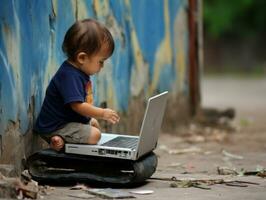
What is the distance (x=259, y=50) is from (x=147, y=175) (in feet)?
70.0

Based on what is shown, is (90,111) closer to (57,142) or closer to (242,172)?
(57,142)

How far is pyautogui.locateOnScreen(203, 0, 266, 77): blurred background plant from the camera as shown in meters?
25.1

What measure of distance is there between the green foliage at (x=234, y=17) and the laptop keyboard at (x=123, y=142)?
1966 cm

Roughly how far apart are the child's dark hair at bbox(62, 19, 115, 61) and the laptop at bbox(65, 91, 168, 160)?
0.48m

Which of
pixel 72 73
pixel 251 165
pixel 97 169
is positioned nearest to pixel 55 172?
pixel 97 169

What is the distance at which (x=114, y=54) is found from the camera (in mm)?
7055

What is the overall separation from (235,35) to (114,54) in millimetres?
19180

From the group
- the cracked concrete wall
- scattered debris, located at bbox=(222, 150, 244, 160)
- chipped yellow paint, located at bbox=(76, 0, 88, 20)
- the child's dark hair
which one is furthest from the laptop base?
scattered debris, located at bbox=(222, 150, 244, 160)

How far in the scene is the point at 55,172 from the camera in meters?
5.14

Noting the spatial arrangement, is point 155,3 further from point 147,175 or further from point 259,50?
point 259,50

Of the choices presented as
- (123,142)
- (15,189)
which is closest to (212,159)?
(123,142)

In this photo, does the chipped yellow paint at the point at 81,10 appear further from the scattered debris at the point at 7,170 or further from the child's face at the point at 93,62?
the scattered debris at the point at 7,170

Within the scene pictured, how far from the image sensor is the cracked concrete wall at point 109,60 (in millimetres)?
4961

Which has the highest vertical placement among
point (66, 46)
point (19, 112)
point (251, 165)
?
point (66, 46)
